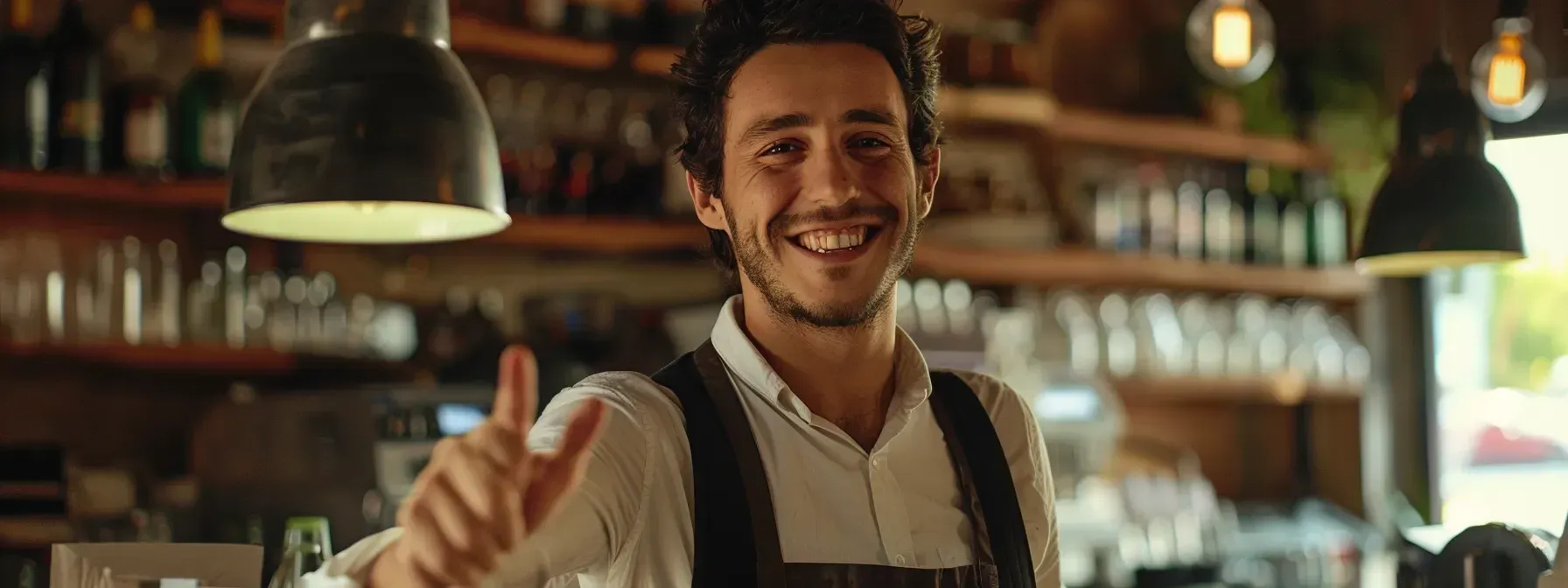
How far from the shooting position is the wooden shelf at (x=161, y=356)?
3.11 meters

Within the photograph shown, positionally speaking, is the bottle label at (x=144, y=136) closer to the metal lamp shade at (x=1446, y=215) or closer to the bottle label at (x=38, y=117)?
the bottle label at (x=38, y=117)

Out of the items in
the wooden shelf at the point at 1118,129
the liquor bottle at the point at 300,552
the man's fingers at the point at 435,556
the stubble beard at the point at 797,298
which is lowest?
the liquor bottle at the point at 300,552

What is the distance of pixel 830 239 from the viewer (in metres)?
1.53

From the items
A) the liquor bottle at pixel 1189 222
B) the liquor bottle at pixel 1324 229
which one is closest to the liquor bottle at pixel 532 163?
the liquor bottle at pixel 1189 222

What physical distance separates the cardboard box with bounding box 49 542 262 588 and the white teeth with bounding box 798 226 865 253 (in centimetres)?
68

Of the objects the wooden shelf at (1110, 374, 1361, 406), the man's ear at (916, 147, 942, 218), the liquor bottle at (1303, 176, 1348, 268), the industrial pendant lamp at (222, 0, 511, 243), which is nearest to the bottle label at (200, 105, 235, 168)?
the industrial pendant lamp at (222, 0, 511, 243)

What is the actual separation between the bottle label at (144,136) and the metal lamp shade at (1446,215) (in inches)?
102

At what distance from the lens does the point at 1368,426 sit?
5594 mm

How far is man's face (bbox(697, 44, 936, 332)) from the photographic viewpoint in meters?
1.54

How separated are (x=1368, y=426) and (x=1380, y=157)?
1044 mm

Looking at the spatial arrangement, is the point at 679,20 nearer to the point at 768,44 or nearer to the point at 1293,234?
the point at 768,44

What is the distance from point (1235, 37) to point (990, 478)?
6.38 feet

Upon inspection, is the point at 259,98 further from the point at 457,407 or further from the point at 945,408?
the point at 457,407

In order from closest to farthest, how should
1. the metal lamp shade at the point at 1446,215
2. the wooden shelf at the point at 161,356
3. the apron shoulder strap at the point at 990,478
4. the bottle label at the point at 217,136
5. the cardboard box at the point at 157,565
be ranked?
the cardboard box at the point at 157,565 < the apron shoulder strap at the point at 990,478 < the metal lamp shade at the point at 1446,215 < the wooden shelf at the point at 161,356 < the bottle label at the point at 217,136
